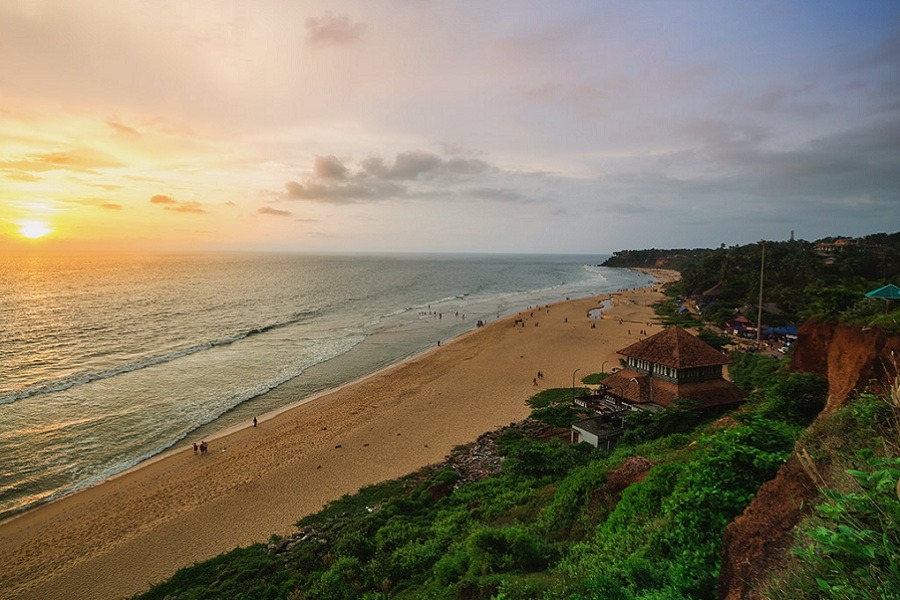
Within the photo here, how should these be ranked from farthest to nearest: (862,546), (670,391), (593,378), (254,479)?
(593,378) < (254,479) < (670,391) < (862,546)

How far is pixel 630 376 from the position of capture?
24266 mm

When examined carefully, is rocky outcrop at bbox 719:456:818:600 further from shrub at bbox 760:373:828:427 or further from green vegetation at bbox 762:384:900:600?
shrub at bbox 760:373:828:427

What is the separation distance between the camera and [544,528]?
460 inches

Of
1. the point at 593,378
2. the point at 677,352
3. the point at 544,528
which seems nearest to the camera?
the point at 544,528

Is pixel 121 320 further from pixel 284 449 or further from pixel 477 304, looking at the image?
pixel 477 304

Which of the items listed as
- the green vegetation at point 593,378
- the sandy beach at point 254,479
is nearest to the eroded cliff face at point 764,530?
the sandy beach at point 254,479

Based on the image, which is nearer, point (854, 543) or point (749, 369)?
point (854, 543)

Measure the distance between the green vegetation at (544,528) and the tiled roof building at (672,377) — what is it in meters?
2.45

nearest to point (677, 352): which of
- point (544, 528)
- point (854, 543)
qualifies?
point (544, 528)

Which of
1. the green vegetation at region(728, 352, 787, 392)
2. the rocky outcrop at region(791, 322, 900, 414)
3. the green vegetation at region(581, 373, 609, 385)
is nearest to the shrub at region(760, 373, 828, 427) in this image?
the rocky outcrop at region(791, 322, 900, 414)

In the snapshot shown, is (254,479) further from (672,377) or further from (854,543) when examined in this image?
(854,543)

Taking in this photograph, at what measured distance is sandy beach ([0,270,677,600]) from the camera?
16844mm

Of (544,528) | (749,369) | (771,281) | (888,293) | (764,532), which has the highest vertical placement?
(888,293)

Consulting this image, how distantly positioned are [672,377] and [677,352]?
4.73 ft
